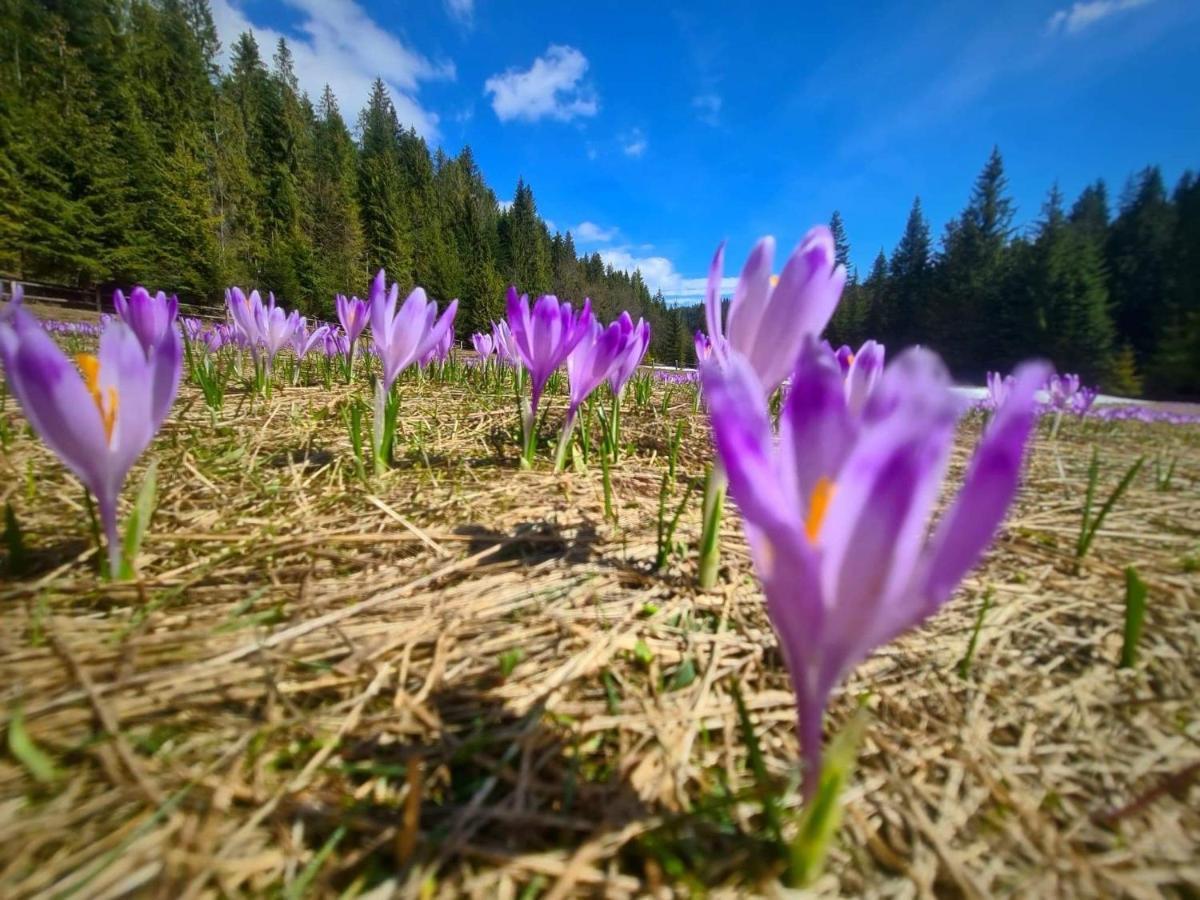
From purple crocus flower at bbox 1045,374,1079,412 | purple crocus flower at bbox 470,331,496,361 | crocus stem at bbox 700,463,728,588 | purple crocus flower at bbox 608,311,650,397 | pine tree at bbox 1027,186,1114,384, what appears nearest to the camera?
crocus stem at bbox 700,463,728,588

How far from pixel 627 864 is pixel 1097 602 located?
4.26 feet

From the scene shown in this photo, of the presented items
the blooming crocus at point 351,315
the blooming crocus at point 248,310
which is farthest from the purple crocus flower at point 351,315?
the blooming crocus at point 248,310

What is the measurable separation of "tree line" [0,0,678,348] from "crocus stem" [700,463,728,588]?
1033 inches

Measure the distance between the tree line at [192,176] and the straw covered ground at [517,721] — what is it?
2566cm

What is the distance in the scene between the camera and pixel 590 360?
5.96ft

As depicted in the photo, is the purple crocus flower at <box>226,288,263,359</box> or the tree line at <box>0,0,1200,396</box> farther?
the tree line at <box>0,0,1200,396</box>

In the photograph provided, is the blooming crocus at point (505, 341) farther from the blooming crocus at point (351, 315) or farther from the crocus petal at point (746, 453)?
the crocus petal at point (746, 453)

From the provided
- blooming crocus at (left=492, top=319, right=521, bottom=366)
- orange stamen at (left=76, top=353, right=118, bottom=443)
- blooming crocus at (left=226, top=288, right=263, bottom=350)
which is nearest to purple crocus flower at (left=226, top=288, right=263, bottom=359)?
blooming crocus at (left=226, top=288, right=263, bottom=350)

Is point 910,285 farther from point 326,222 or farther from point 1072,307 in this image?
point 326,222

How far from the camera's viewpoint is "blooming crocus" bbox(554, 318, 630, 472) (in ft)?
5.80

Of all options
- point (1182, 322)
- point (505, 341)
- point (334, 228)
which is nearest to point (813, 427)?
point (505, 341)

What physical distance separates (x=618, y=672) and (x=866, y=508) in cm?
58

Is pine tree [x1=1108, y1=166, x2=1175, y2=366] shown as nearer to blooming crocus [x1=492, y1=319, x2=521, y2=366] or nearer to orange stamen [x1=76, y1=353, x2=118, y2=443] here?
blooming crocus [x1=492, y1=319, x2=521, y2=366]

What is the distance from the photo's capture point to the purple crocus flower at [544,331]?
71.5 inches
